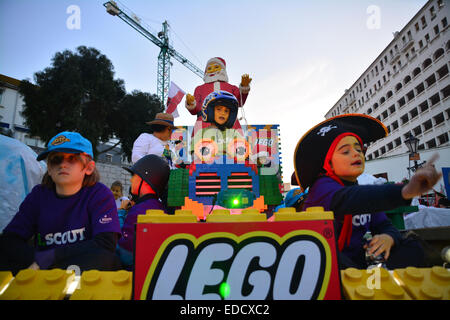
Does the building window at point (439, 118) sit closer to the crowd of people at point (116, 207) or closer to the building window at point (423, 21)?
the building window at point (423, 21)

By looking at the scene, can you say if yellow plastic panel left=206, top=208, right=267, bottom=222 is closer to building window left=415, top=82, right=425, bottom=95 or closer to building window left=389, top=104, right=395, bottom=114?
building window left=415, top=82, right=425, bottom=95

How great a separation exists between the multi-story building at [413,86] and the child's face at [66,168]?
30380 mm

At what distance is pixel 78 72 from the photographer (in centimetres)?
1355

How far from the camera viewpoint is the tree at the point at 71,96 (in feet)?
42.8

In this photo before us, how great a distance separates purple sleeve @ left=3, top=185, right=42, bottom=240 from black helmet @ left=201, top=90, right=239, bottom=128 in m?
2.29

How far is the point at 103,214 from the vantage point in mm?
1731

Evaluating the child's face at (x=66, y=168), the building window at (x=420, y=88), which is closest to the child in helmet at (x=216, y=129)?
the child's face at (x=66, y=168)

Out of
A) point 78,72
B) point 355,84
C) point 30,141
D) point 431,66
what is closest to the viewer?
point 78,72

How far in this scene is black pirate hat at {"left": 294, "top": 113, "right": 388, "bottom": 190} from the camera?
184cm

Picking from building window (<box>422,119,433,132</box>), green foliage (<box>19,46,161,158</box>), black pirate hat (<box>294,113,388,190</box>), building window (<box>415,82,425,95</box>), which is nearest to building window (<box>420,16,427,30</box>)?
building window (<box>415,82,425,95</box>)

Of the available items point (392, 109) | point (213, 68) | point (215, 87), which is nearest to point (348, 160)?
point (215, 87)
